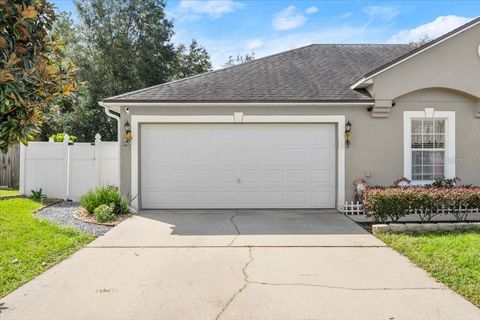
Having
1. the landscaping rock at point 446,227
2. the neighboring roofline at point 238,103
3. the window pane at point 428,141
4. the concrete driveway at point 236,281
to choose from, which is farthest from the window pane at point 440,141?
the concrete driveway at point 236,281

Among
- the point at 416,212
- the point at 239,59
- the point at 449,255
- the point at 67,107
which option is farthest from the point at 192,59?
the point at 449,255

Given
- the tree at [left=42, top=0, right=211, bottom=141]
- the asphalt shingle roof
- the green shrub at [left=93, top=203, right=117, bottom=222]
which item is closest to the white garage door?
the asphalt shingle roof

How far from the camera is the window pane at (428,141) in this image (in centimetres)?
1114

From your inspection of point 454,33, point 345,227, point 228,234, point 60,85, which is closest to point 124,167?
point 228,234

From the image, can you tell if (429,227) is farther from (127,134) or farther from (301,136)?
(127,134)

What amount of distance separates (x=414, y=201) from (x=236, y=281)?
16.4 ft

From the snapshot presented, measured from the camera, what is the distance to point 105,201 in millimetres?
10266

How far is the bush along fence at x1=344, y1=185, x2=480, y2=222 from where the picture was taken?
28.5 ft

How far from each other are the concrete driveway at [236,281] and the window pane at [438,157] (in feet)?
13.9

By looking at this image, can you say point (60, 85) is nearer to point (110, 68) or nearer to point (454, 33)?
point (454, 33)

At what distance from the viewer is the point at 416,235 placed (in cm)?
817

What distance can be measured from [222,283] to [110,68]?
22.5 m

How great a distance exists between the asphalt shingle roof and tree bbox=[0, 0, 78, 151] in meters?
6.45

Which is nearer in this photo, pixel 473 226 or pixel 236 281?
pixel 236 281
